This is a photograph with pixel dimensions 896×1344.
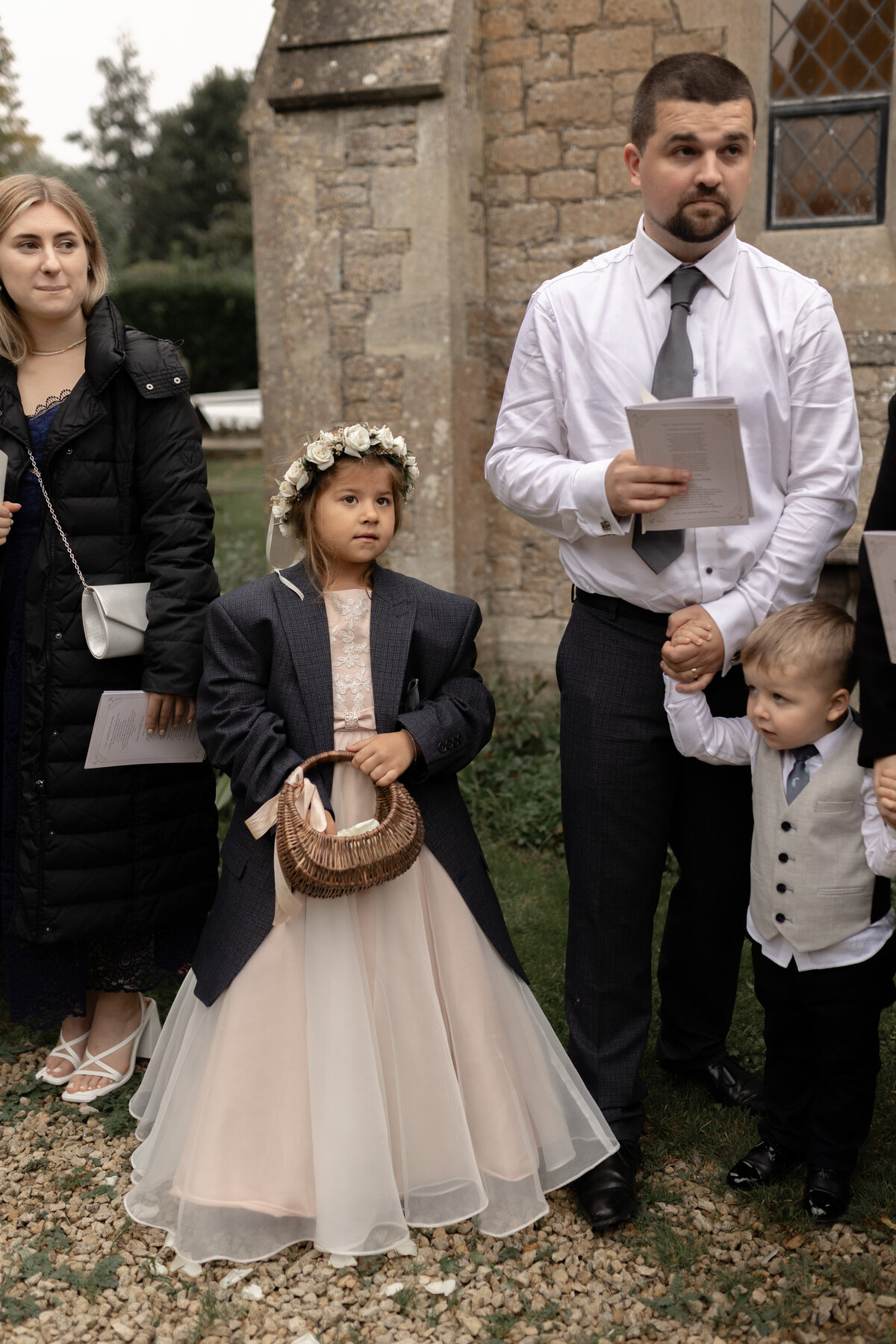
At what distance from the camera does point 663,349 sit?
2643 millimetres

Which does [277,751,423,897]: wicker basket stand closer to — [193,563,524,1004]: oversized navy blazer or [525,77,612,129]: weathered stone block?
[193,563,524,1004]: oversized navy blazer

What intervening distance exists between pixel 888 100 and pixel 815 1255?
521cm

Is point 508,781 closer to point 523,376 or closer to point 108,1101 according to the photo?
Answer: point 108,1101

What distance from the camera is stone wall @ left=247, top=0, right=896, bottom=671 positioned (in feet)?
19.0

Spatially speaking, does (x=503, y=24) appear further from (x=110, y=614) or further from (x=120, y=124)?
(x=120, y=124)

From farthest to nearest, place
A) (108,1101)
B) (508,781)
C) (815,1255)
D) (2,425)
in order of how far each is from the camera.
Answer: (508,781), (108,1101), (2,425), (815,1255)

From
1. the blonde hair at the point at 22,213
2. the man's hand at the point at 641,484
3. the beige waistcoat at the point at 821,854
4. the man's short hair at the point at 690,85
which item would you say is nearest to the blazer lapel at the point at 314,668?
the man's hand at the point at 641,484

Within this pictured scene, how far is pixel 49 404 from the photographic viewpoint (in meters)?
3.15

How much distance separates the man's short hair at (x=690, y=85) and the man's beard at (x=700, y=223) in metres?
0.16

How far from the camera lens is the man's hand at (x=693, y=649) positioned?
2.56 m

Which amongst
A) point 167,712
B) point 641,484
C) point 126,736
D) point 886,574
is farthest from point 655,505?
point 126,736

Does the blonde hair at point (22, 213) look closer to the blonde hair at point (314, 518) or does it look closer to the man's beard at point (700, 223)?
the blonde hair at point (314, 518)

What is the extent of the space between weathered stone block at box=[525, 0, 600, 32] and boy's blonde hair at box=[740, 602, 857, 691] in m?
4.58

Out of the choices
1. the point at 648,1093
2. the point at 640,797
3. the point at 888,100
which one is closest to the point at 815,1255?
the point at 648,1093
